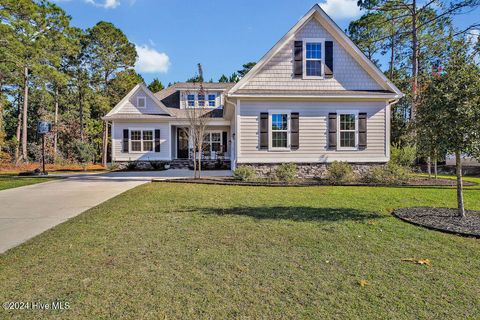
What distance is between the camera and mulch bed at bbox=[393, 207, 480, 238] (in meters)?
4.56

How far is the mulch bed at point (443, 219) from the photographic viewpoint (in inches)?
180

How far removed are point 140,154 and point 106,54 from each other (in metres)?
14.4

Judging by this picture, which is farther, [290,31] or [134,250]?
[290,31]

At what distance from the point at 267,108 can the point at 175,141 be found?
9.42m

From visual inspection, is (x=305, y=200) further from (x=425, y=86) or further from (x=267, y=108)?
(x=267, y=108)

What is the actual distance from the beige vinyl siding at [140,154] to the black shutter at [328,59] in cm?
1091

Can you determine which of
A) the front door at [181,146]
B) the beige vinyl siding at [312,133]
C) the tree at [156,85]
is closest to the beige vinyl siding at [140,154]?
the front door at [181,146]

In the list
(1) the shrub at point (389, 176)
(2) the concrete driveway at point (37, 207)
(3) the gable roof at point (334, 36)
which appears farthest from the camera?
(3) the gable roof at point (334, 36)

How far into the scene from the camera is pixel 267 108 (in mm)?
12547

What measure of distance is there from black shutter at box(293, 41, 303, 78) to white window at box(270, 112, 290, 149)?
1.99 metres

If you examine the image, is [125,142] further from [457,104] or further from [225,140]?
[457,104]

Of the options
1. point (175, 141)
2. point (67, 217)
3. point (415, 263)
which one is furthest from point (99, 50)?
point (415, 263)

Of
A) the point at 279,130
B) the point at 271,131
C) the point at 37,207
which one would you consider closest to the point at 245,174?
the point at 271,131

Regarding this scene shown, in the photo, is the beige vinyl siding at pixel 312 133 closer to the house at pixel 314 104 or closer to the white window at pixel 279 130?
the house at pixel 314 104
